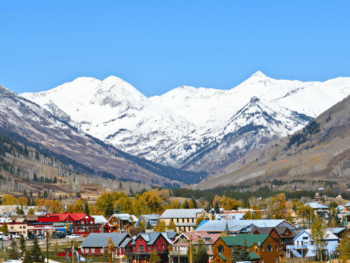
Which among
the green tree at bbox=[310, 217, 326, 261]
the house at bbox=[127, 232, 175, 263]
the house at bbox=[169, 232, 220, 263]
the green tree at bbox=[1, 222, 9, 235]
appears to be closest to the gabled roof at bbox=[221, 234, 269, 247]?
the house at bbox=[169, 232, 220, 263]

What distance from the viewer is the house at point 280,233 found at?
148 m

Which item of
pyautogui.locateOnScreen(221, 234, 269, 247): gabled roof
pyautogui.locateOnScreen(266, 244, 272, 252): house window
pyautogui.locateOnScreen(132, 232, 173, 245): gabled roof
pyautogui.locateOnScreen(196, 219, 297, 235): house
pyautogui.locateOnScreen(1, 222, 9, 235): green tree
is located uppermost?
pyautogui.locateOnScreen(1, 222, 9, 235): green tree

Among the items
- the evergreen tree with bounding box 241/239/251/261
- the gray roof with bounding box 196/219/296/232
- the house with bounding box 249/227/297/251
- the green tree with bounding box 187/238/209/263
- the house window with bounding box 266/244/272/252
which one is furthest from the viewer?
the gray roof with bounding box 196/219/296/232

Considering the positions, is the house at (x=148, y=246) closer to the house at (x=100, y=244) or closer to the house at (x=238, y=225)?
the house at (x=100, y=244)

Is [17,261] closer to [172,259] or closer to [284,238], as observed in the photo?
[172,259]

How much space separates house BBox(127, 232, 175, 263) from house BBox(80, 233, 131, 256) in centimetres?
397

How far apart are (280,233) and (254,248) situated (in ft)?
71.4

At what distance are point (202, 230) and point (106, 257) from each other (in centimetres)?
3195

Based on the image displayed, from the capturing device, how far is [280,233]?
15250 cm

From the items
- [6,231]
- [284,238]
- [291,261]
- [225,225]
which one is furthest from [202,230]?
[6,231]

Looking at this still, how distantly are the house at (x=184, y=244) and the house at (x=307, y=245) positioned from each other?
17.7 m

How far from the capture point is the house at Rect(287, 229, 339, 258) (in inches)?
5719

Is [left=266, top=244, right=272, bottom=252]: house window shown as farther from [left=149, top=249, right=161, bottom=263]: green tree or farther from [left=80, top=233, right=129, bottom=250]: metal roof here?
[left=80, top=233, right=129, bottom=250]: metal roof

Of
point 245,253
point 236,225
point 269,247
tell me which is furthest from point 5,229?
point 245,253
